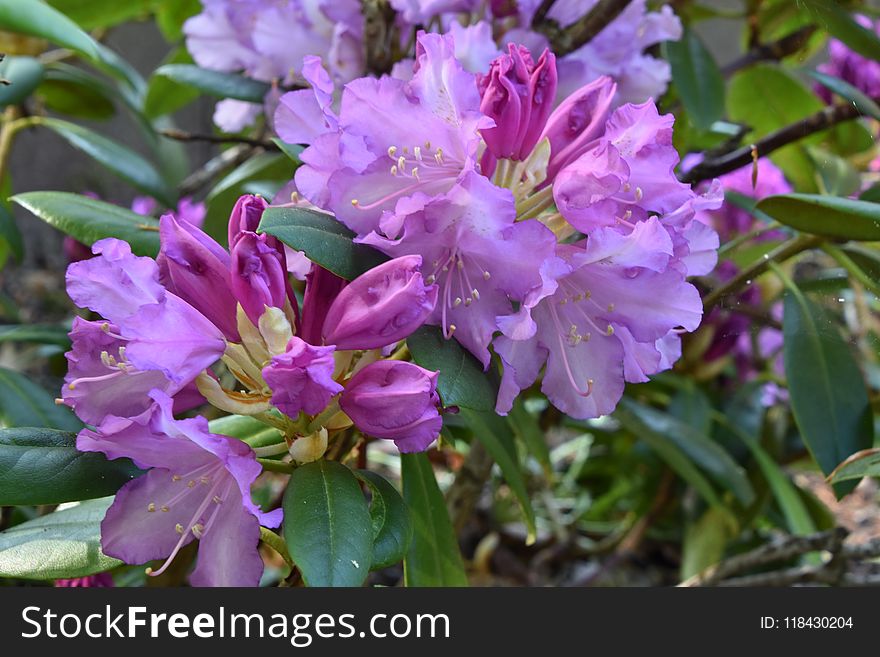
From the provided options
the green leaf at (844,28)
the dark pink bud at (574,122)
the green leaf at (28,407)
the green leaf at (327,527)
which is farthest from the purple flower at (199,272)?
the green leaf at (844,28)

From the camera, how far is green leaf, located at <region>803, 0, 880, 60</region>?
0.73m

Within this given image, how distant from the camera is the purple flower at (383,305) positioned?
48 cm

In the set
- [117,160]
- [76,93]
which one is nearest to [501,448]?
[117,160]

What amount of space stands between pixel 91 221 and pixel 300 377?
0.32 metres

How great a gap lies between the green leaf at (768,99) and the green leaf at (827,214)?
45cm

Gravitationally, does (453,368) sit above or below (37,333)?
below

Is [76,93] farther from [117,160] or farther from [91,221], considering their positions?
[91,221]

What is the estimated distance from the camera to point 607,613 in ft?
1.76

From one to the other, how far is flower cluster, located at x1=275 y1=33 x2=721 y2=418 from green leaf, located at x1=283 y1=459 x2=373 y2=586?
0.11 m

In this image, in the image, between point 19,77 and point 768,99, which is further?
point 768,99

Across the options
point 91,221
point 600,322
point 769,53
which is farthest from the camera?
point 769,53

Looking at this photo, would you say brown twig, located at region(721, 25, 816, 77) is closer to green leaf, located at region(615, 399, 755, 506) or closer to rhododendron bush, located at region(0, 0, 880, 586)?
rhododendron bush, located at region(0, 0, 880, 586)

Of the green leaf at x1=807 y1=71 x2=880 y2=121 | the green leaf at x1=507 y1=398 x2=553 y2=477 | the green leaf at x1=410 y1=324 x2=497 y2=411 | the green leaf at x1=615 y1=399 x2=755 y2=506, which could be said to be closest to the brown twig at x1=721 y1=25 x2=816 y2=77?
the green leaf at x1=807 y1=71 x2=880 y2=121

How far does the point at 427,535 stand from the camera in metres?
0.69
